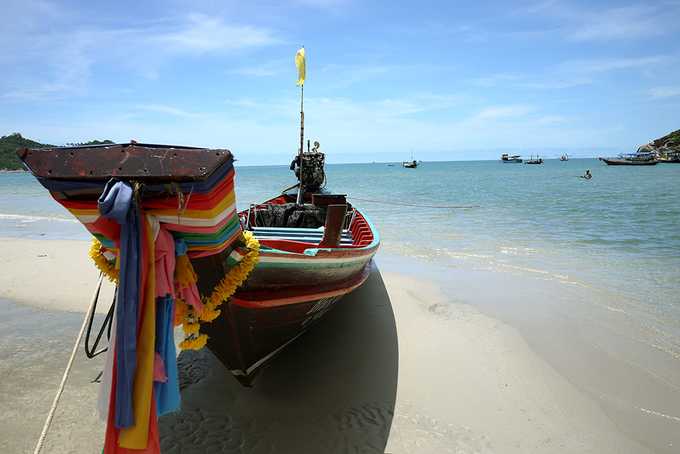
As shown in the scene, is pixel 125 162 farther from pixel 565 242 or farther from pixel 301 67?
pixel 565 242

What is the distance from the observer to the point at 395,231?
14875 millimetres

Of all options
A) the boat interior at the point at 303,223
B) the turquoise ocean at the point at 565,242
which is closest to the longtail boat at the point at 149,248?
the boat interior at the point at 303,223

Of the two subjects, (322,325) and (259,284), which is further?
(322,325)

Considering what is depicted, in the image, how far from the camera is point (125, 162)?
7.73 feet

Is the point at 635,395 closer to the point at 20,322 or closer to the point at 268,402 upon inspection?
the point at 268,402

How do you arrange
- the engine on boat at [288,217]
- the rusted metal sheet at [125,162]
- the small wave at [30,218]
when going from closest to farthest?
the rusted metal sheet at [125,162]
the engine on boat at [288,217]
the small wave at [30,218]

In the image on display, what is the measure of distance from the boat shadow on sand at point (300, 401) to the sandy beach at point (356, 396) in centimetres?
1

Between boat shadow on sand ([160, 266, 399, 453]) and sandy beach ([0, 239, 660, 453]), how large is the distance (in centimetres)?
1

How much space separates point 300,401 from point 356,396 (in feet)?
1.85

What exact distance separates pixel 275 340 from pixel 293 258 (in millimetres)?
935

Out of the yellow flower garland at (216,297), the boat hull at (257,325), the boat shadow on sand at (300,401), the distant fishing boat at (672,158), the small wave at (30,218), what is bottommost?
the small wave at (30,218)

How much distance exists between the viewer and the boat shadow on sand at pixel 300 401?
3609mm

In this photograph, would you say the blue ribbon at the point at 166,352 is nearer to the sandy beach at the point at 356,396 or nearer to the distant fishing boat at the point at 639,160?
the sandy beach at the point at 356,396

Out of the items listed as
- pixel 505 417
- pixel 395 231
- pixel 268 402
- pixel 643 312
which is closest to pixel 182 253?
pixel 268 402
